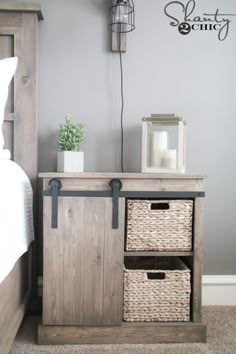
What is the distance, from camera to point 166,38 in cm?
179

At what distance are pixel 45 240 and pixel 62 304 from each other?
27 centimetres

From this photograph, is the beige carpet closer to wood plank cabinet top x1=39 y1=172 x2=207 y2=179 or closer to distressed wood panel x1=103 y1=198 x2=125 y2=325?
distressed wood panel x1=103 y1=198 x2=125 y2=325

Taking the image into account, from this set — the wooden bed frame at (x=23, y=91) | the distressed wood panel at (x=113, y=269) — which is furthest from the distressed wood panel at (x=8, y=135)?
the distressed wood panel at (x=113, y=269)

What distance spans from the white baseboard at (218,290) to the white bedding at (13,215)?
3.15ft

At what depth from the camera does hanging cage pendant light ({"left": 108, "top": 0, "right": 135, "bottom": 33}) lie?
65.9 inches

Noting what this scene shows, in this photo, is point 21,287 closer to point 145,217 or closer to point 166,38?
point 145,217

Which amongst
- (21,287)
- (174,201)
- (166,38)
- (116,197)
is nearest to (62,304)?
(21,287)

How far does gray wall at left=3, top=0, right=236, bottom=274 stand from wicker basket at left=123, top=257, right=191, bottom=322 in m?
0.45

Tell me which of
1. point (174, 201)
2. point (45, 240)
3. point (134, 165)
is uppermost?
point (134, 165)

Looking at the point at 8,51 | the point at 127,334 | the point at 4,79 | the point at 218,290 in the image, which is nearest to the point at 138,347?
the point at 127,334

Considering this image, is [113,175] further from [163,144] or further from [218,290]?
[218,290]

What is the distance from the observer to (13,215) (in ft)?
3.97

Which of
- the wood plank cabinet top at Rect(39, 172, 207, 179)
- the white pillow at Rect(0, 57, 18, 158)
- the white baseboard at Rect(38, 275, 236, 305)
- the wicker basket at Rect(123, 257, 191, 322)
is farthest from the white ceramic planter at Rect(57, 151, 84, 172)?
the white baseboard at Rect(38, 275, 236, 305)

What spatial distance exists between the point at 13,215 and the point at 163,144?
0.75 metres
